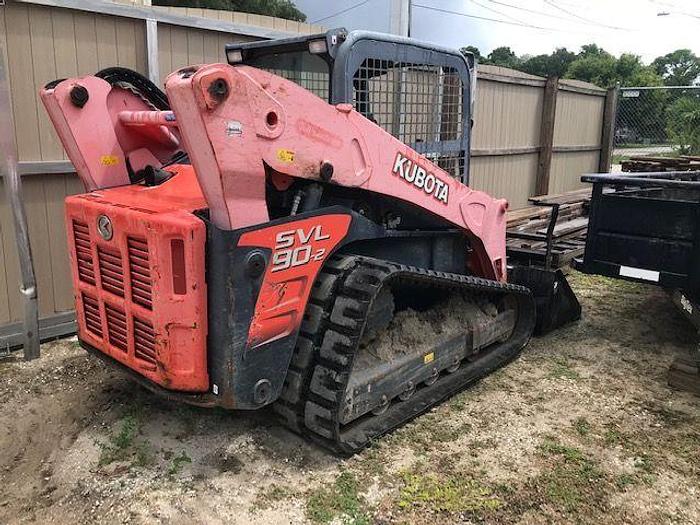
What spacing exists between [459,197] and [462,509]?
6.33 feet

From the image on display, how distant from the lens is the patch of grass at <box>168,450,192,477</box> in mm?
3123

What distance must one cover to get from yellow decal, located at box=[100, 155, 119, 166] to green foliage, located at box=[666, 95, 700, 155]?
20.6m

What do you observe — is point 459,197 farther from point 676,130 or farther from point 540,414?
point 676,130

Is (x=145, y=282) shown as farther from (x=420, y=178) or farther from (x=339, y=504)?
(x=420, y=178)

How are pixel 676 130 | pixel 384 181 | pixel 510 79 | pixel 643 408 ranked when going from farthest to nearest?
1. pixel 676 130
2. pixel 510 79
3. pixel 643 408
4. pixel 384 181

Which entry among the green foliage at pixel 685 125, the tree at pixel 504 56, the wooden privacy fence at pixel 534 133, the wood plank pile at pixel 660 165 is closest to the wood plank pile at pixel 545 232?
the wooden privacy fence at pixel 534 133

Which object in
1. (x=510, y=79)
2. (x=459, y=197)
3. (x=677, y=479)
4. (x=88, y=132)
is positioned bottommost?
(x=677, y=479)

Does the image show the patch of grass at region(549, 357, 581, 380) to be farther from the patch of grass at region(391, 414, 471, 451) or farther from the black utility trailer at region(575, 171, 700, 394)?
the patch of grass at region(391, 414, 471, 451)

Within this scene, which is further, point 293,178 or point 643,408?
point 643,408

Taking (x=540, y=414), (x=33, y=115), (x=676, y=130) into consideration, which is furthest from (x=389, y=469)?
(x=676, y=130)

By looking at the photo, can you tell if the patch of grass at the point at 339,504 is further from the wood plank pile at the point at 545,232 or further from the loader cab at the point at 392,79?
the wood plank pile at the point at 545,232

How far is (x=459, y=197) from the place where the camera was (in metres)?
4.02

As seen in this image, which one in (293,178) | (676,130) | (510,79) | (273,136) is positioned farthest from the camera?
(676,130)

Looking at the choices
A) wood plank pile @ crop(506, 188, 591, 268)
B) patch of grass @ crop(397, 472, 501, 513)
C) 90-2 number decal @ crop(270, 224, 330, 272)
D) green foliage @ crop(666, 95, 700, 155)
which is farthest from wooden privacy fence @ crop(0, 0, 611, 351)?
green foliage @ crop(666, 95, 700, 155)
